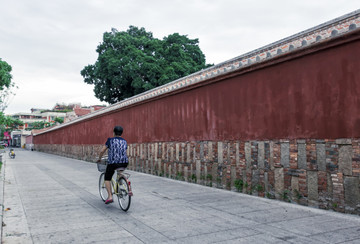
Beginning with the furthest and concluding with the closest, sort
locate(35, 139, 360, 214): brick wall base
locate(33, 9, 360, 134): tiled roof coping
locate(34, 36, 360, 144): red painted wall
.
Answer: locate(33, 9, 360, 134): tiled roof coping < locate(34, 36, 360, 144): red painted wall < locate(35, 139, 360, 214): brick wall base

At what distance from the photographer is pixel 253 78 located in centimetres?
776

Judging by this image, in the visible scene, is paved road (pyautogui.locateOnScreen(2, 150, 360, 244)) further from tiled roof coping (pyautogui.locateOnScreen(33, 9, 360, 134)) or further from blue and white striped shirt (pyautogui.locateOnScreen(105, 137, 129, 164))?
tiled roof coping (pyautogui.locateOnScreen(33, 9, 360, 134))

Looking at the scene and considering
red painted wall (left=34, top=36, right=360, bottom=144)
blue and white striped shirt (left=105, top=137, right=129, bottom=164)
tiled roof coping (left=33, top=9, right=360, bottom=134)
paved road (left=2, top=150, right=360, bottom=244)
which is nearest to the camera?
paved road (left=2, top=150, right=360, bottom=244)

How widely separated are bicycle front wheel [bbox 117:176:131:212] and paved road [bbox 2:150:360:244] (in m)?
0.14

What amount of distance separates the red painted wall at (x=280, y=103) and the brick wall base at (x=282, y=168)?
0.22m

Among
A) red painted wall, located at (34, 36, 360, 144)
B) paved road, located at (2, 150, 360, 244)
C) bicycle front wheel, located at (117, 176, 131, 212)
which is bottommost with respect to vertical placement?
paved road, located at (2, 150, 360, 244)

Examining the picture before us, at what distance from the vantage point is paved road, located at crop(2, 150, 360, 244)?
432cm

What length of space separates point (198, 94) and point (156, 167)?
3838 mm

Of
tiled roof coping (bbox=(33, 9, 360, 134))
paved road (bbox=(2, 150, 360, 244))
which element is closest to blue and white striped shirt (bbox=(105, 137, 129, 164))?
paved road (bbox=(2, 150, 360, 244))

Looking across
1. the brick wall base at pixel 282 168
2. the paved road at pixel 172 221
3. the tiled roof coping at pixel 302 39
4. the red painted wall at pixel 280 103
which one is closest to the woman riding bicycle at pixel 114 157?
the paved road at pixel 172 221

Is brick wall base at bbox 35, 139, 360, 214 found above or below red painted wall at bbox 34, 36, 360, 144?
below

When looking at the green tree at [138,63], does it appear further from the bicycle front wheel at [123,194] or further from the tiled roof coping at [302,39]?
the bicycle front wheel at [123,194]

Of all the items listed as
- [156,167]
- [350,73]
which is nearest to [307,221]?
[350,73]

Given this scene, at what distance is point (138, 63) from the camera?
30625mm
